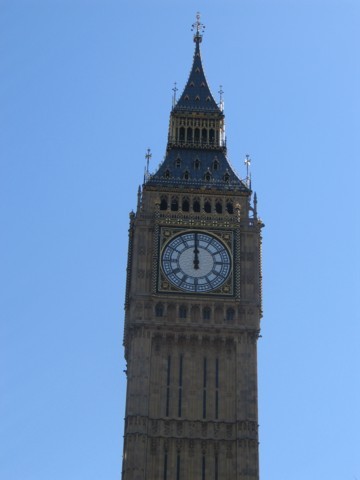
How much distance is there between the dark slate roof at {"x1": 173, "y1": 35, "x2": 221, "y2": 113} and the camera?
7650 centimetres

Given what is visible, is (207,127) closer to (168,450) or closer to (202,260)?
(202,260)

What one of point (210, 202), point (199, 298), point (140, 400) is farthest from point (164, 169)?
point (140, 400)

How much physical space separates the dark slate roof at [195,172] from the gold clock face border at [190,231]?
10.4 ft

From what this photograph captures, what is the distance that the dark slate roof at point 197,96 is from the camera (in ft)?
251

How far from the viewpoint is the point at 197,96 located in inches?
3054

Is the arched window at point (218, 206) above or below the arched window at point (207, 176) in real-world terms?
below

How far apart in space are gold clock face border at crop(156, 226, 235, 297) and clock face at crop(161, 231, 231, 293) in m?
0.16

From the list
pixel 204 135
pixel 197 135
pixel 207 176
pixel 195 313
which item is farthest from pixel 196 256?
pixel 204 135

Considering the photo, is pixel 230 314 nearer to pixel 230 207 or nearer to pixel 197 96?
pixel 230 207

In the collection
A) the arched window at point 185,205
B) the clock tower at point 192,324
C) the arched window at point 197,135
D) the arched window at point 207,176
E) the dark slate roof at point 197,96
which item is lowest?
the clock tower at point 192,324

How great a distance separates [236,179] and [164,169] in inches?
171

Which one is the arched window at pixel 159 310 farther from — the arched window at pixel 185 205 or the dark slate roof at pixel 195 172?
the dark slate roof at pixel 195 172

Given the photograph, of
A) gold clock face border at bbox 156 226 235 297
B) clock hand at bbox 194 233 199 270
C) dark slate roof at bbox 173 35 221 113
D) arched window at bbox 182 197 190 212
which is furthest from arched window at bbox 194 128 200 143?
clock hand at bbox 194 233 199 270

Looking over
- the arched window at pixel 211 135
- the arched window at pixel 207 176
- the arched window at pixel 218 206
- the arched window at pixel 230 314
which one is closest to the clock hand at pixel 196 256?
the arched window at pixel 218 206
